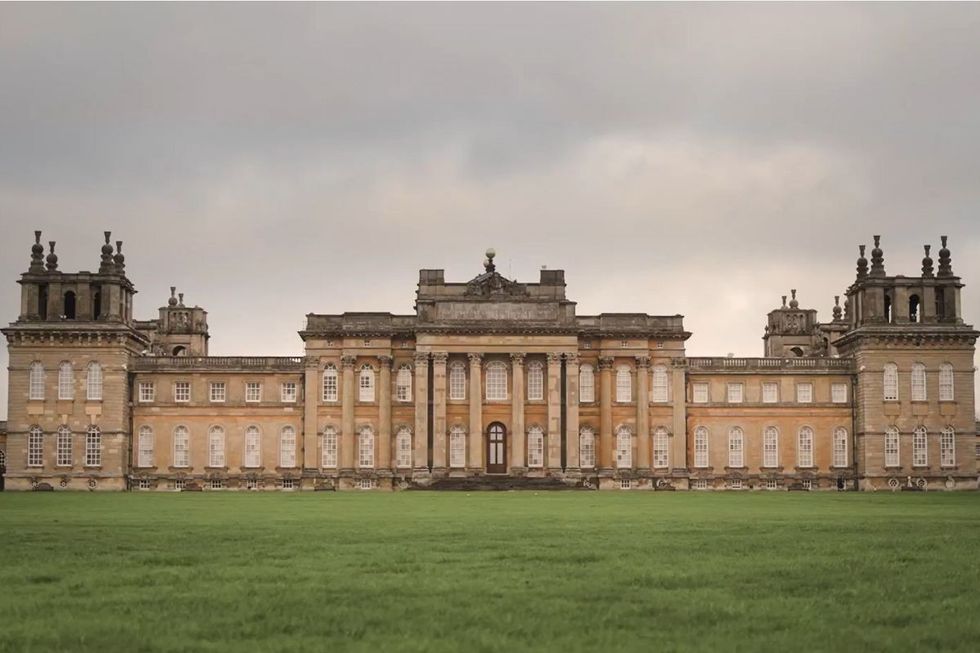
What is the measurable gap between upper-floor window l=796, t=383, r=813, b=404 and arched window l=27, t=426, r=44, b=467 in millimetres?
45656

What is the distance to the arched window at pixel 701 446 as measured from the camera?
8619cm

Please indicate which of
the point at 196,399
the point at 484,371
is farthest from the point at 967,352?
the point at 196,399

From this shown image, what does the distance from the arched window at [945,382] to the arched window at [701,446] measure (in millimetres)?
14260

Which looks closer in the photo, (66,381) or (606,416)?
(66,381)

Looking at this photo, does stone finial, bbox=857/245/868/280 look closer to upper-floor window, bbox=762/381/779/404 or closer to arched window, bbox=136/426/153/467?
upper-floor window, bbox=762/381/779/404

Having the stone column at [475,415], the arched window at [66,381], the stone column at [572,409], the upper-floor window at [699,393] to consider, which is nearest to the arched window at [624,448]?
the stone column at [572,409]

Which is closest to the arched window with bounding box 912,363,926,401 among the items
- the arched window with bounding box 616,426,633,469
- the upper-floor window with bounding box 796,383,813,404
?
the upper-floor window with bounding box 796,383,813,404

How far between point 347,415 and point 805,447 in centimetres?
2822

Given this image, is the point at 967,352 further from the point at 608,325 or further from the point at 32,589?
the point at 32,589

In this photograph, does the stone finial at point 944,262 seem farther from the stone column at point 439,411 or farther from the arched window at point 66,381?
the arched window at point 66,381

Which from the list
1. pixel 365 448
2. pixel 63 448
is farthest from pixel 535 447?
pixel 63 448

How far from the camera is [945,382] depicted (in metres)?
84.7

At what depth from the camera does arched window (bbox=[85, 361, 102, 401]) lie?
82312 millimetres

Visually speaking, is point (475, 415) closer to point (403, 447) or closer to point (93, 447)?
point (403, 447)
